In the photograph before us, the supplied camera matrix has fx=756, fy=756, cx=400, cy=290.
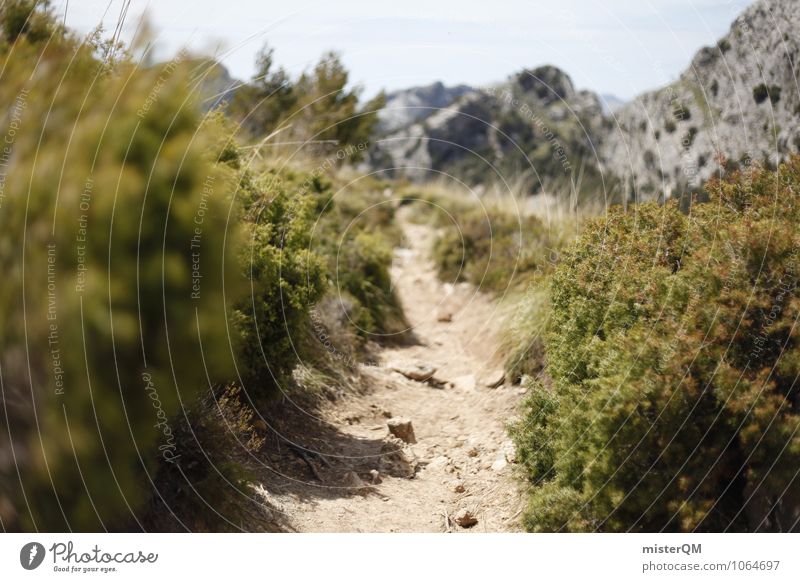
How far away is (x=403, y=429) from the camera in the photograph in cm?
662

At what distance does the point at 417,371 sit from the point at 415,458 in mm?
2684

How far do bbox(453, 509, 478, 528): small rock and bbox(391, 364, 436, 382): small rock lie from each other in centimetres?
363

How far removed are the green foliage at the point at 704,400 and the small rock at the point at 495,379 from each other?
3.23 m

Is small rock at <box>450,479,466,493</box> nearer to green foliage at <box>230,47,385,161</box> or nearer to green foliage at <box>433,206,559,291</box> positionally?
green foliage at <box>433,206,559,291</box>

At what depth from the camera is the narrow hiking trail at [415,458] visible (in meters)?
5.26

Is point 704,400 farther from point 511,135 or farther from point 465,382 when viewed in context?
point 511,135

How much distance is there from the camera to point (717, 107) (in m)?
7.82

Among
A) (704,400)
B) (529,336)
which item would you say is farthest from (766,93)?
(704,400)

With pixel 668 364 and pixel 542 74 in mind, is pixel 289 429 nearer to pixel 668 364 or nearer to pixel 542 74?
pixel 668 364

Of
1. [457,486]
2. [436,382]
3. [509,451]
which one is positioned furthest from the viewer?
[436,382]

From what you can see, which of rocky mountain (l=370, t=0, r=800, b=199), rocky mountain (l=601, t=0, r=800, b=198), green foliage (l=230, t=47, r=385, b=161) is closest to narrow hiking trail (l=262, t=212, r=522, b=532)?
rocky mountain (l=370, t=0, r=800, b=199)

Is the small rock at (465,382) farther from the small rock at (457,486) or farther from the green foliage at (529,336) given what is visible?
the small rock at (457,486)

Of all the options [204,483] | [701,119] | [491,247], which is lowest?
[204,483]

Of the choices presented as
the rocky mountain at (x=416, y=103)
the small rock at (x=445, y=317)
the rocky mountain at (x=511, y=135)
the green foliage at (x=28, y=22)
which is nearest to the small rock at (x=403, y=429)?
the green foliage at (x=28, y=22)
